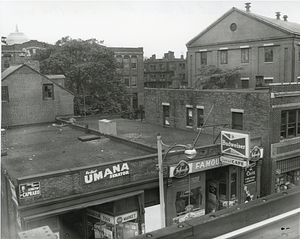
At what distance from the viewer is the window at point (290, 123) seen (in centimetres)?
2342

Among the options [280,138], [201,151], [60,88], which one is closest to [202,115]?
[280,138]

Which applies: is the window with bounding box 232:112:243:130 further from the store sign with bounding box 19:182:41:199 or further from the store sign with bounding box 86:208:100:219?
the store sign with bounding box 19:182:41:199

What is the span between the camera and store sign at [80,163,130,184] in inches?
580

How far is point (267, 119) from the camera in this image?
73.3 ft

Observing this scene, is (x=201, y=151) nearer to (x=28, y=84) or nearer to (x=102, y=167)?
(x=102, y=167)

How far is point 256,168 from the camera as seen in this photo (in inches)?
890

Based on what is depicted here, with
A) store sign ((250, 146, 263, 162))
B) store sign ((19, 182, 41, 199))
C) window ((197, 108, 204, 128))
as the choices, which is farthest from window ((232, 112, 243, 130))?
store sign ((19, 182, 41, 199))

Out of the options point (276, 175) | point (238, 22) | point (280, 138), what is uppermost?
point (238, 22)

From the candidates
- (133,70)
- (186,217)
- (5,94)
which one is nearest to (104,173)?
(186,217)

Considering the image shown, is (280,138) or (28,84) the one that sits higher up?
(28,84)

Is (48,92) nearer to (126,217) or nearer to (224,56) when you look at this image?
(126,217)

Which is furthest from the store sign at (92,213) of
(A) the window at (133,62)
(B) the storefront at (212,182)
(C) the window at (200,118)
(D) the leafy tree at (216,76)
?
(A) the window at (133,62)

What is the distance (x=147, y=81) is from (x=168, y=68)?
5.42 metres

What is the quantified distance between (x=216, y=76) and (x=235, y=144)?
22474 millimetres
